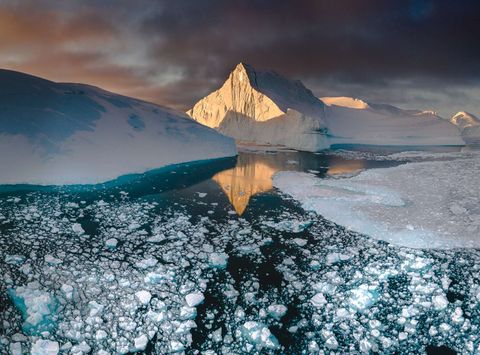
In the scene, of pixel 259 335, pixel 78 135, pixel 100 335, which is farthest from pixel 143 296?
pixel 78 135

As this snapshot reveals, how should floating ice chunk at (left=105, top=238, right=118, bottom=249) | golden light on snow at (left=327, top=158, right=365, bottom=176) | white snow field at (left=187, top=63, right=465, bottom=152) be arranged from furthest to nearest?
1. white snow field at (left=187, top=63, right=465, bottom=152)
2. golden light on snow at (left=327, top=158, right=365, bottom=176)
3. floating ice chunk at (left=105, top=238, right=118, bottom=249)

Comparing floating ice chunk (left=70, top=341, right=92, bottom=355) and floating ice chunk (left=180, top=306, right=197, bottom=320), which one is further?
floating ice chunk (left=180, top=306, right=197, bottom=320)

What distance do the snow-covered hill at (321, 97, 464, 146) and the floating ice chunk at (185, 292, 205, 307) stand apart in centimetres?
2753

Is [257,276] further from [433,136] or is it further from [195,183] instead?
[433,136]

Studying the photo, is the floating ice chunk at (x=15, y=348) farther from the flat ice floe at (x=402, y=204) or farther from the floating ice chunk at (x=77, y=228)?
the flat ice floe at (x=402, y=204)

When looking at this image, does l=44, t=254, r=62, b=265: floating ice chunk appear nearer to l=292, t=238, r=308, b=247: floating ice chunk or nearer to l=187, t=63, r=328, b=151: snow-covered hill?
l=292, t=238, r=308, b=247: floating ice chunk

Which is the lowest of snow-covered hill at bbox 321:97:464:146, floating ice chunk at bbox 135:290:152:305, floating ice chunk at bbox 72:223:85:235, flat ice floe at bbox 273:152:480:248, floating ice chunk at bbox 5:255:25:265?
floating ice chunk at bbox 135:290:152:305

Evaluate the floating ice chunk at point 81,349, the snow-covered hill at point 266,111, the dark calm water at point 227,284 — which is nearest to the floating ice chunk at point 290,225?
the dark calm water at point 227,284

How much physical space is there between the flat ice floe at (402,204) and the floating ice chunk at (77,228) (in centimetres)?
366

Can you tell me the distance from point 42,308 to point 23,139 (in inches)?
226

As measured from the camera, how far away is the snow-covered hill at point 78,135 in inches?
255

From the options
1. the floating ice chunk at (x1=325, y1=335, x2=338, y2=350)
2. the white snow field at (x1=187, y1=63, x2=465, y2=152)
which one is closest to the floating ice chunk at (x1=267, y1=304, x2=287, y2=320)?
the floating ice chunk at (x1=325, y1=335, x2=338, y2=350)

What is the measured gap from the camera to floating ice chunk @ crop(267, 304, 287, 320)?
2504mm

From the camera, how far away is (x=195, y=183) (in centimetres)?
776
